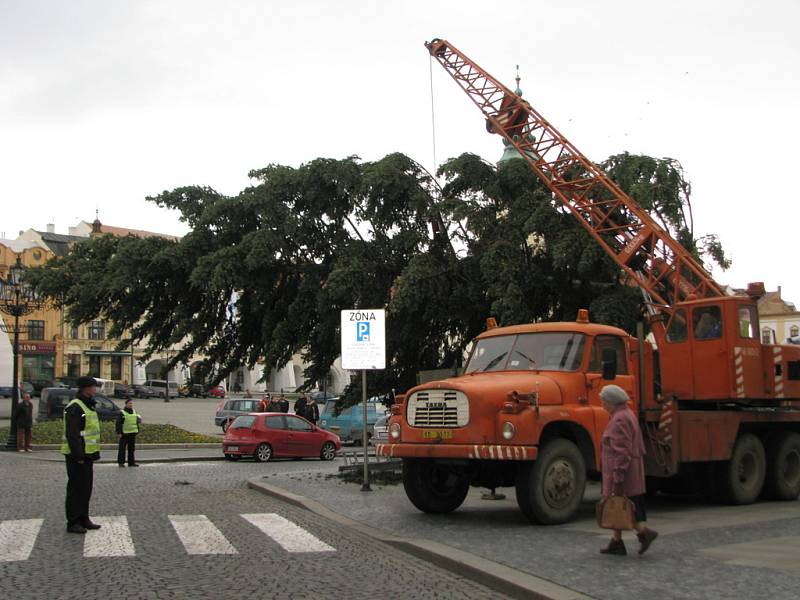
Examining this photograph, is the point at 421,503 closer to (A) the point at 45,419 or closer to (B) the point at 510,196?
(B) the point at 510,196

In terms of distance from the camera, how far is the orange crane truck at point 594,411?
38.6 feet

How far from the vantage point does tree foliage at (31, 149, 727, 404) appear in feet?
78.3

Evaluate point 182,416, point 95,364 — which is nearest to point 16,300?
point 182,416

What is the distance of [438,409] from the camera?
12219 millimetres

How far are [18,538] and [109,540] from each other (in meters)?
1.02

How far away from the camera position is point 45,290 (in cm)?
2834

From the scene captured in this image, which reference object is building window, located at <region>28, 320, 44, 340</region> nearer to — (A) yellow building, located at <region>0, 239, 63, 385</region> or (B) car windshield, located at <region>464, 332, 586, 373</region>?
(A) yellow building, located at <region>0, 239, 63, 385</region>

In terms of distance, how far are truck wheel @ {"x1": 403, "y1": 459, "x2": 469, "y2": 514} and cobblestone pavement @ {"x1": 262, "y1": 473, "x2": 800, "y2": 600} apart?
0.17 m

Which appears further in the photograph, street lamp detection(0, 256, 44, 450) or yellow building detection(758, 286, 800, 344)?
yellow building detection(758, 286, 800, 344)

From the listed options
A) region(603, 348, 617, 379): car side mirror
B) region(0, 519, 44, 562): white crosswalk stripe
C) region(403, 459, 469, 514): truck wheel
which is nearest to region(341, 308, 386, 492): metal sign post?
region(403, 459, 469, 514): truck wheel

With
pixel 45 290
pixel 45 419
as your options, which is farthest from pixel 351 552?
pixel 45 419

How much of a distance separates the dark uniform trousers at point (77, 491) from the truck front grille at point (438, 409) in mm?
4005

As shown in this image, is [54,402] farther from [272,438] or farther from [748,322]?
[748,322]

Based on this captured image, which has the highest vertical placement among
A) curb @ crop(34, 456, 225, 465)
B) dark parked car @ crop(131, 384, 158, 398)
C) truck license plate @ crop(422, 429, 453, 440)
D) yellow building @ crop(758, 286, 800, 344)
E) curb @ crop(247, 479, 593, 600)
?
yellow building @ crop(758, 286, 800, 344)
